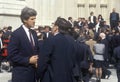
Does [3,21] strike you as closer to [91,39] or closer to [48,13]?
[48,13]

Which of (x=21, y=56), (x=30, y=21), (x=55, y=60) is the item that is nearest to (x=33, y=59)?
(x=21, y=56)

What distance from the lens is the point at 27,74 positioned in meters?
6.73

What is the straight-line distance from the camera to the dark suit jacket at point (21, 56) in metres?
6.70

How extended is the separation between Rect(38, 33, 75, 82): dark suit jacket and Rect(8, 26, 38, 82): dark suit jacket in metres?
0.24

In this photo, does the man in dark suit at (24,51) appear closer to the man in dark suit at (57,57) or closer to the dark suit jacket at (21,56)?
the dark suit jacket at (21,56)

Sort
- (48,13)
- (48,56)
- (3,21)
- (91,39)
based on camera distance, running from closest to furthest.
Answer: (48,56)
(91,39)
(3,21)
(48,13)

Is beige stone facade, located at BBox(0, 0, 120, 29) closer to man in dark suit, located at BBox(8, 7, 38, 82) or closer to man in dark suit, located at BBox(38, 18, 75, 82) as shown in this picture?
man in dark suit, located at BBox(8, 7, 38, 82)

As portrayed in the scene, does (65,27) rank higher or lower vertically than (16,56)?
higher

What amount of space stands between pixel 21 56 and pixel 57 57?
562mm

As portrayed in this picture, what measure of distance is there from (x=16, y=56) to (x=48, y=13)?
1855cm

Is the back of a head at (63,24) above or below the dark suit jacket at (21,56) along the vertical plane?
above

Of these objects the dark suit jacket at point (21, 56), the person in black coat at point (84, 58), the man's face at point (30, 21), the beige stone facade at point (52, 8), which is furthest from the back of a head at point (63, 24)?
the beige stone facade at point (52, 8)

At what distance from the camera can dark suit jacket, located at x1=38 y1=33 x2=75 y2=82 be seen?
21.4ft

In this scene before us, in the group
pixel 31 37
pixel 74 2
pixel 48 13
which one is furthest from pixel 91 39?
pixel 74 2
